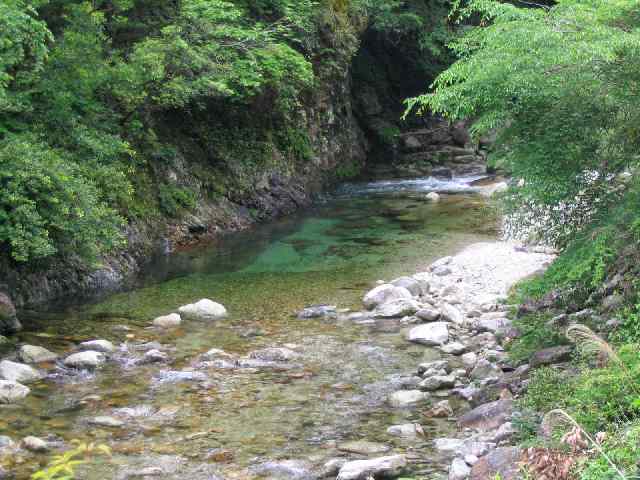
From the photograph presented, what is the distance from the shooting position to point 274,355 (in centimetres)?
1025

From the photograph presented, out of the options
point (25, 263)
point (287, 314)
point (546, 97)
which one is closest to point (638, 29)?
point (546, 97)

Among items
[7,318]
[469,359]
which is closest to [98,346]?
[7,318]

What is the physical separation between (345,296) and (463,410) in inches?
213

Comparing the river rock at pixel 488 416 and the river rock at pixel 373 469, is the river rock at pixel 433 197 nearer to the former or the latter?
the river rock at pixel 488 416

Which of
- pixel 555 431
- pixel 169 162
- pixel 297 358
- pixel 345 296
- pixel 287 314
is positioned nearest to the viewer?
pixel 555 431

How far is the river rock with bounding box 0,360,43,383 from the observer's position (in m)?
9.23

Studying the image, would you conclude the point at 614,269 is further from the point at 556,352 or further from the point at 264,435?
the point at 264,435

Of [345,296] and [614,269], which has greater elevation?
[614,269]

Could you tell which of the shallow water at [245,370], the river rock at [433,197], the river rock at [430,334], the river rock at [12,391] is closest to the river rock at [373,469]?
the shallow water at [245,370]

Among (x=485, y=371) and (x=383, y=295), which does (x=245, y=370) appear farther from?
(x=383, y=295)

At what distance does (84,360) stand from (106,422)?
200 cm

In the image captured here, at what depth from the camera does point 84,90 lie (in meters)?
14.3

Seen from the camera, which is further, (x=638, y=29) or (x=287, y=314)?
(x=287, y=314)

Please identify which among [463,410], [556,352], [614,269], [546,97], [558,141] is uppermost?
[546,97]
